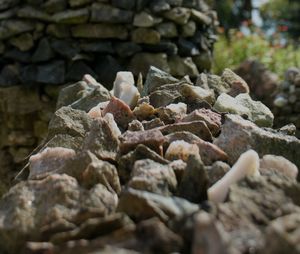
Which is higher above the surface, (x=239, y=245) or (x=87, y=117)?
(x=239, y=245)

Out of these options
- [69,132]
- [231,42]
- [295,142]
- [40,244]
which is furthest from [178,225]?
[231,42]

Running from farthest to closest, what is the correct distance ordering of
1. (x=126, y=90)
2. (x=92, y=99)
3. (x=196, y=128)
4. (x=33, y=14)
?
1. (x=33, y=14)
2. (x=92, y=99)
3. (x=126, y=90)
4. (x=196, y=128)

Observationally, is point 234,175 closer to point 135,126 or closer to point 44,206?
point 44,206

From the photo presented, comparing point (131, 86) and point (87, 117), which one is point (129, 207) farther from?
point (131, 86)

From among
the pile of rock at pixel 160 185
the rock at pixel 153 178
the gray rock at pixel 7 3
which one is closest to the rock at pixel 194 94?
the pile of rock at pixel 160 185

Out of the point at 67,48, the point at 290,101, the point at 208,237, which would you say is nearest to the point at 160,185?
the point at 208,237

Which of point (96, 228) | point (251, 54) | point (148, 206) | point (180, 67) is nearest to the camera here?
point (96, 228)

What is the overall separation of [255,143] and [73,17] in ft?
11.2

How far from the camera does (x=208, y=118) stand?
2463 millimetres

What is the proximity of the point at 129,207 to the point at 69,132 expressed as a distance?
948 mm

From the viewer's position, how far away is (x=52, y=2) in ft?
17.5

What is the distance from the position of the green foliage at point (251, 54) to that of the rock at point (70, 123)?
573 cm

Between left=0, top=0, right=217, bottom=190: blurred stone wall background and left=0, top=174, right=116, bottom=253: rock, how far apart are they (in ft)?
12.0

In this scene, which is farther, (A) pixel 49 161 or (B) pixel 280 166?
(A) pixel 49 161
